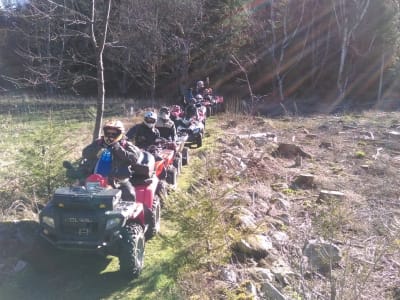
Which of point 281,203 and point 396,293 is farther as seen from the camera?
point 281,203

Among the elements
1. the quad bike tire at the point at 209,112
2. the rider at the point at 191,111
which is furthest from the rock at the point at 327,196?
the quad bike tire at the point at 209,112

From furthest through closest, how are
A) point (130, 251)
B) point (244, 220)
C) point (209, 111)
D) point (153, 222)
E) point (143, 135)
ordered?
1. point (209, 111)
2. point (143, 135)
3. point (244, 220)
4. point (153, 222)
5. point (130, 251)

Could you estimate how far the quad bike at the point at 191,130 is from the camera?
1033 cm

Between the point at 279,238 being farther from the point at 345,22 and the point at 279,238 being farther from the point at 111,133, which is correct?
the point at 345,22

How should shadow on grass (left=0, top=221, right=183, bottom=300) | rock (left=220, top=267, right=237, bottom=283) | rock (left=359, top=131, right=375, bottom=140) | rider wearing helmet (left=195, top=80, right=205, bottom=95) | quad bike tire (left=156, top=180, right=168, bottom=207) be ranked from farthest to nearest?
rider wearing helmet (left=195, top=80, right=205, bottom=95) → rock (left=359, top=131, right=375, bottom=140) → quad bike tire (left=156, top=180, right=168, bottom=207) → rock (left=220, top=267, right=237, bottom=283) → shadow on grass (left=0, top=221, right=183, bottom=300)

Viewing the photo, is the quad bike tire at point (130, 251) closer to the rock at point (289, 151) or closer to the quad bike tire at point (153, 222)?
the quad bike tire at point (153, 222)

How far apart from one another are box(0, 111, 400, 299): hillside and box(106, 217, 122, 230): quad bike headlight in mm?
637

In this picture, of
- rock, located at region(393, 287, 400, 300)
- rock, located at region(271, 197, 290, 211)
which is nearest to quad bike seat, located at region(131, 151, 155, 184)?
rock, located at region(271, 197, 290, 211)

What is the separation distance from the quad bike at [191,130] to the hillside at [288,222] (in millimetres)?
309

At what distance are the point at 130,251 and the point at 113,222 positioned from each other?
326 mm

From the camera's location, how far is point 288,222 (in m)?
6.13

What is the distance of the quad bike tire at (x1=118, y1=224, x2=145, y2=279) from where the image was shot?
4043mm

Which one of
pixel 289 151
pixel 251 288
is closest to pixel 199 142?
pixel 289 151

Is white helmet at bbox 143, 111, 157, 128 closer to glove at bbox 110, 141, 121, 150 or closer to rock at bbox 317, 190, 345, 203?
glove at bbox 110, 141, 121, 150
